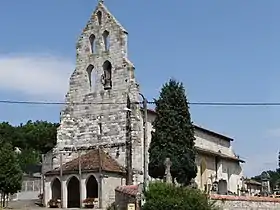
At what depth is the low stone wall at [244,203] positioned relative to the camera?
3638 centimetres

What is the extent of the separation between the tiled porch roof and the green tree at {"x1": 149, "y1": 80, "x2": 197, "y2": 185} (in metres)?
4.16

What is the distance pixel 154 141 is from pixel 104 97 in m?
8.75

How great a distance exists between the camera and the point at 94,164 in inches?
1999

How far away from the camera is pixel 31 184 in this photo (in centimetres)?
7469

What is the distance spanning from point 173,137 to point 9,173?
13.6 metres

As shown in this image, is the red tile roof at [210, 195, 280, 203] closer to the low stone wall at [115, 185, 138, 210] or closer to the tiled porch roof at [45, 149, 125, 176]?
the low stone wall at [115, 185, 138, 210]

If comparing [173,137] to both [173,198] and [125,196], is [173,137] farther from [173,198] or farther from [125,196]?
[173,198]

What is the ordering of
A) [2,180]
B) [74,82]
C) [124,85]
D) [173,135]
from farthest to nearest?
1. [74,82]
2. [124,85]
3. [173,135]
4. [2,180]

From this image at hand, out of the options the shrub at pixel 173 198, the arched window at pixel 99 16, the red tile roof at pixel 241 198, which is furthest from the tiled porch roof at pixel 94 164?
the shrub at pixel 173 198

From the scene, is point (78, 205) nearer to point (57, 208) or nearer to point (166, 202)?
point (57, 208)

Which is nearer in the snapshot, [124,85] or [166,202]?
[166,202]

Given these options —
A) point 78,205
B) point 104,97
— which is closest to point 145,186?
point 78,205

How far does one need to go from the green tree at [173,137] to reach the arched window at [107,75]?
7467mm

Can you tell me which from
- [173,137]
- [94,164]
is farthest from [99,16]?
[173,137]
